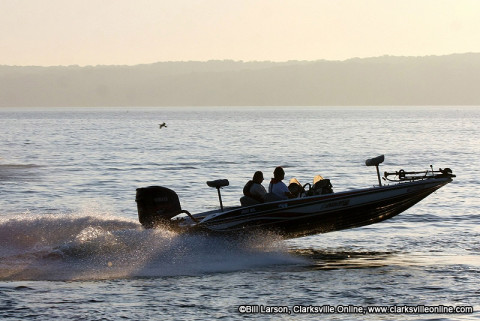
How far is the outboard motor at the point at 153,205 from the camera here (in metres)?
16.4

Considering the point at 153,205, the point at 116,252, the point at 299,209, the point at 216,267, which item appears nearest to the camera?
the point at 216,267

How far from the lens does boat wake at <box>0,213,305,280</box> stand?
14820 mm

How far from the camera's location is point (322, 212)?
55.5ft

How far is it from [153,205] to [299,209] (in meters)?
3.07

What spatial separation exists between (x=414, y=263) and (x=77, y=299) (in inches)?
279

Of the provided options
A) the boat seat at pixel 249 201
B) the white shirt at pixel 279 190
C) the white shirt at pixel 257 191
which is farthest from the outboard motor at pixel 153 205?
the white shirt at pixel 279 190

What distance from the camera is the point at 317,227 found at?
17.3 metres

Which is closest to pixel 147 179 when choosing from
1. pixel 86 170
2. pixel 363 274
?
pixel 86 170

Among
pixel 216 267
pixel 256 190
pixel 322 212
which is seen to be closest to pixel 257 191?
pixel 256 190

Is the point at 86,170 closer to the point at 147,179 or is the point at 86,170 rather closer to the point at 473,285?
the point at 147,179

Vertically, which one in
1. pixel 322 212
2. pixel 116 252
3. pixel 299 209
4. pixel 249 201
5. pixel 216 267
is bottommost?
pixel 216 267

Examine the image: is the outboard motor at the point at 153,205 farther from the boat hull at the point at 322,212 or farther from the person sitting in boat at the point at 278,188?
the person sitting in boat at the point at 278,188

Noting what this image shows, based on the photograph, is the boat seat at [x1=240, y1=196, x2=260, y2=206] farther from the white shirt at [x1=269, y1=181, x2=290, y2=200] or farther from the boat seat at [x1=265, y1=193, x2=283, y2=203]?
the white shirt at [x1=269, y1=181, x2=290, y2=200]

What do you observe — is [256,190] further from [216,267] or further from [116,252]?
[116,252]
